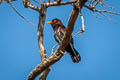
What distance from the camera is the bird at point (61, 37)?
6.07m

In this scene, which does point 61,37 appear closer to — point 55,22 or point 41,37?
point 55,22

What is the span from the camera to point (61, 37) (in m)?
6.98

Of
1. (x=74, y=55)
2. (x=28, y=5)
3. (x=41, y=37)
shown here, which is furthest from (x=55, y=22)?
(x=41, y=37)

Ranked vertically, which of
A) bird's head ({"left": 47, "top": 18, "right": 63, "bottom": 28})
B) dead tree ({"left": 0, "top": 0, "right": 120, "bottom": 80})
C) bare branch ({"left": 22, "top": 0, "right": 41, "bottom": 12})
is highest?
bird's head ({"left": 47, "top": 18, "right": 63, "bottom": 28})

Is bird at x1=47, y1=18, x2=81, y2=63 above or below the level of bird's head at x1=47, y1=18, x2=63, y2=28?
below

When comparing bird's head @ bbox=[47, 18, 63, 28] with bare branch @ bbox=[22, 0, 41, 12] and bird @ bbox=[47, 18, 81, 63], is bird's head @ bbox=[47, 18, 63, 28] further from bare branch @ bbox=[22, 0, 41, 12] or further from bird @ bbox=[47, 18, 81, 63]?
bare branch @ bbox=[22, 0, 41, 12]

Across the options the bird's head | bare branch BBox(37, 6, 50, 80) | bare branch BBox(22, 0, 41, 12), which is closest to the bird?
the bird's head

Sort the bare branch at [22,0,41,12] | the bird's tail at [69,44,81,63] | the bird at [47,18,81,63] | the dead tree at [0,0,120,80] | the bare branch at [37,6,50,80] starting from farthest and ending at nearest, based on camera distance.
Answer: the bird at [47,18,81,63], the bird's tail at [69,44,81,63], the bare branch at [22,0,41,12], the bare branch at [37,6,50,80], the dead tree at [0,0,120,80]

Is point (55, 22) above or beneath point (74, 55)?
above

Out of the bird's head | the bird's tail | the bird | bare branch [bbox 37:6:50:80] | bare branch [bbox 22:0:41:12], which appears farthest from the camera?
the bird's head

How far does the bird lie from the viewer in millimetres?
6071

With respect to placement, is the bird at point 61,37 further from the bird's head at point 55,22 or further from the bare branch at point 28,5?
the bare branch at point 28,5

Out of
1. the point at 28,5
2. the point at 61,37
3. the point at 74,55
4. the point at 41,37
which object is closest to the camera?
the point at 41,37

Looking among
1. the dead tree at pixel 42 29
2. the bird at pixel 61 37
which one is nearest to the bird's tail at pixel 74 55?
the bird at pixel 61 37
